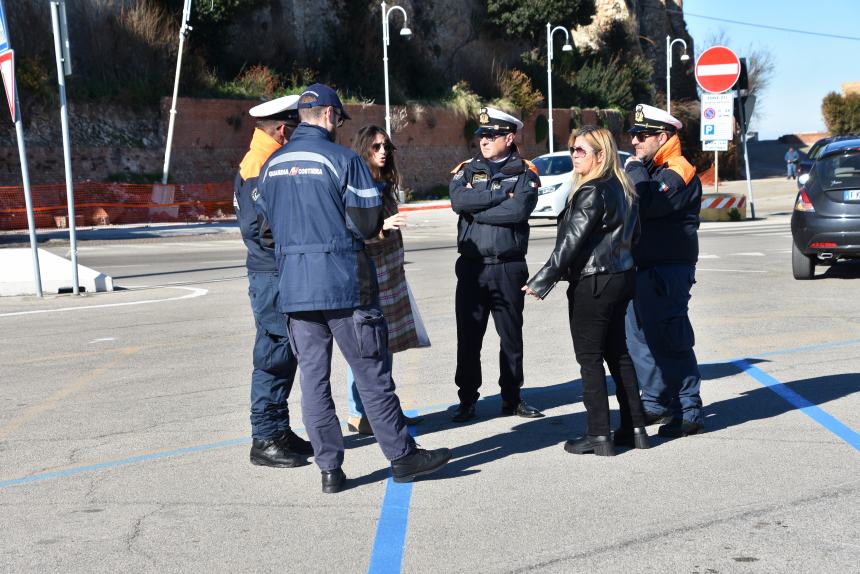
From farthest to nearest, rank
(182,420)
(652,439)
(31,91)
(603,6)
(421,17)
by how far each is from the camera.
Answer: (603,6) → (421,17) → (31,91) → (182,420) → (652,439)

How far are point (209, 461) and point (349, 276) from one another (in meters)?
1.50

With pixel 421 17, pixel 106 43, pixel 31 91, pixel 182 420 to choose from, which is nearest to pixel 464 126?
pixel 421 17

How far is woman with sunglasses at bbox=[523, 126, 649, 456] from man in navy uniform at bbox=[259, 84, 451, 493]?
3.09ft

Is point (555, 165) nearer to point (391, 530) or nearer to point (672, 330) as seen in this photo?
point (672, 330)

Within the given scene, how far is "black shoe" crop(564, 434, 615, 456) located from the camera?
5.88m

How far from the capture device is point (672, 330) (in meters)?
6.41

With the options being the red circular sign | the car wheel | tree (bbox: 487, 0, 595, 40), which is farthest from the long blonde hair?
tree (bbox: 487, 0, 595, 40)

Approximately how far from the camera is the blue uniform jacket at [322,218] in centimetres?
511

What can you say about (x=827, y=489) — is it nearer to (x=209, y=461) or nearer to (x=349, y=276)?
(x=349, y=276)

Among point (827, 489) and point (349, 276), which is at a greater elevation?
point (349, 276)

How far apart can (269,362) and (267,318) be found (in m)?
0.24

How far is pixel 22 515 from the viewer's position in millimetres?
5078

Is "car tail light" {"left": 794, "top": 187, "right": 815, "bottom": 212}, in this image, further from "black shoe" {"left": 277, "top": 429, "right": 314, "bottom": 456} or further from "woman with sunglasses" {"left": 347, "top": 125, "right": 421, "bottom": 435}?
"black shoe" {"left": 277, "top": 429, "right": 314, "bottom": 456}

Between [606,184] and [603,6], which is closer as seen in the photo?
[606,184]
